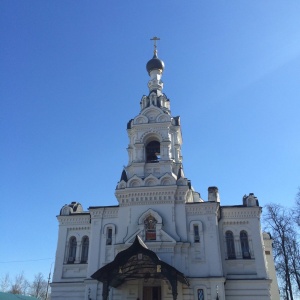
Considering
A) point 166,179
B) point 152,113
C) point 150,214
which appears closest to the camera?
point 150,214

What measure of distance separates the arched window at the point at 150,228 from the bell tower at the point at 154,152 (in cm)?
182

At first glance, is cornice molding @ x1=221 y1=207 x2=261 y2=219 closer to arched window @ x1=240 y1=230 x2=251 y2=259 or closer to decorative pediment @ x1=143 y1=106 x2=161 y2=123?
arched window @ x1=240 y1=230 x2=251 y2=259

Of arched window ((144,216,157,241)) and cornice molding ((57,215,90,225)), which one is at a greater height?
cornice molding ((57,215,90,225))

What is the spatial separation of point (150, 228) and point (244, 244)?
5429mm

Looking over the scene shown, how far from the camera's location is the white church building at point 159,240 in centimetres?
1648

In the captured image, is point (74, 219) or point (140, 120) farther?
point (140, 120)

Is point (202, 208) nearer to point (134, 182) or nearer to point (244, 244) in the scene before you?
point (244, 244)

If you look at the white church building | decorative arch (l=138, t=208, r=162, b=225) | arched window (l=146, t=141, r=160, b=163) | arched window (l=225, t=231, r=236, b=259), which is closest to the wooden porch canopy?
the white church building

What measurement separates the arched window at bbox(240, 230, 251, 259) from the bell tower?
12.1 feet

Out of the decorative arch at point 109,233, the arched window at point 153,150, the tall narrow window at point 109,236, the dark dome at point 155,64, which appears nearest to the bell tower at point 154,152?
the arched window at point 153,150

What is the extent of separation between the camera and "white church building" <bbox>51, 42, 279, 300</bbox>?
54.1 ft

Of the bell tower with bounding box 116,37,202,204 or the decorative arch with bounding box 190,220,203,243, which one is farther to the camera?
the bell tower with bounding box 116,37,202,204

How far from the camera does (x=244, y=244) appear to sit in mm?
18422

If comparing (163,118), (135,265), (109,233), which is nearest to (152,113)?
(163,118)
